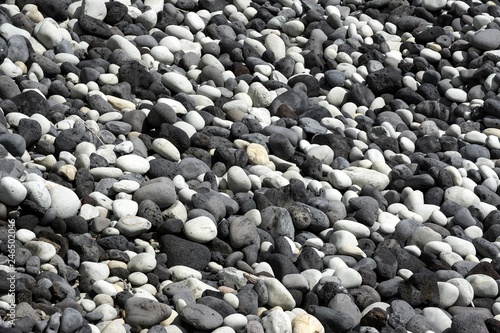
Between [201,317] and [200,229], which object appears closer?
[201,317]

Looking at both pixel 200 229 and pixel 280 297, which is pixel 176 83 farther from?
pixel 280 297

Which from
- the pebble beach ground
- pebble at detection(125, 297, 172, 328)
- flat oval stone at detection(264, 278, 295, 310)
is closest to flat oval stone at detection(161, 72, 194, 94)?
the pebble beach ground

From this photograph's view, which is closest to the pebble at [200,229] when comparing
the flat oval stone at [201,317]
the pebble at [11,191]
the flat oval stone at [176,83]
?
the flat oval stone at [201,317]

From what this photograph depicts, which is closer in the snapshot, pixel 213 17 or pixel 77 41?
pixel 77 41

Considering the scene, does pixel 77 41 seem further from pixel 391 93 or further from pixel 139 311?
pixel 139 311

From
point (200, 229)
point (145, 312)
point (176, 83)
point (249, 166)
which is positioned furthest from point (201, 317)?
point (176, 83)

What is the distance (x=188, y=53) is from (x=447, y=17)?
1868 mm

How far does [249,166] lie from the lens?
12.5ft

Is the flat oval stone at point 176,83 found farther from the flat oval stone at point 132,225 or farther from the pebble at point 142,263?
the pebble at point 142,263

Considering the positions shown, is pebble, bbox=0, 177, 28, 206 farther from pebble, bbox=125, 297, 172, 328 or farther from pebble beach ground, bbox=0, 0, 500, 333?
pebble, bbox=125, 297, 172, 328

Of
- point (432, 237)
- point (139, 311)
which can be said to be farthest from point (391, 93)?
point (139, 311)

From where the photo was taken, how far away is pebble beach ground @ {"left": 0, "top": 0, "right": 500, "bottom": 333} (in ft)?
9.63

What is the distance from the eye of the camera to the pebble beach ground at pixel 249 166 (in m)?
2.94

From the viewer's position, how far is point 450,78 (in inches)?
193
